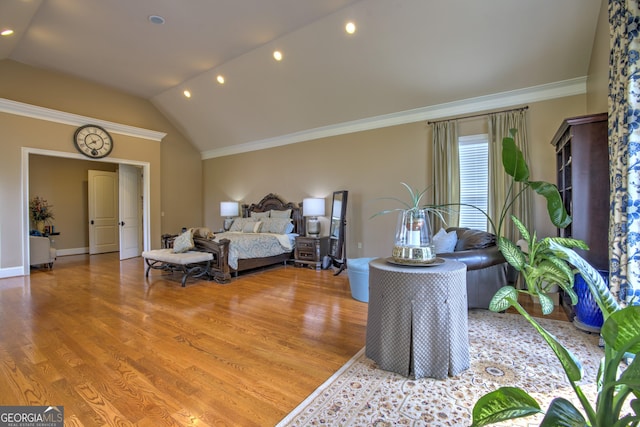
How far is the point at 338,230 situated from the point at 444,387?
3.85 metres

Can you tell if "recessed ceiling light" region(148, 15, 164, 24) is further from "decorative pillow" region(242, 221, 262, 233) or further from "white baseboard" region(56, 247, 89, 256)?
"white baseboard" region(56, 247, 89, 256)

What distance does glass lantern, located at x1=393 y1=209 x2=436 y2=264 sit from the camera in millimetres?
2166

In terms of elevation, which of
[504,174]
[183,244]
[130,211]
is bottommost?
[183,244]

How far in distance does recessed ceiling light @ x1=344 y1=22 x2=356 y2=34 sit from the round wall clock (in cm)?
561

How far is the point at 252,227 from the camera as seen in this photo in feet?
21.8

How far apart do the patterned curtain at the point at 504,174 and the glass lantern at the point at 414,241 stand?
289cm

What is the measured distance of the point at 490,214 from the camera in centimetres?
457

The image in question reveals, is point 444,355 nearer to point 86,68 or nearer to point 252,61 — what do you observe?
point 252,61

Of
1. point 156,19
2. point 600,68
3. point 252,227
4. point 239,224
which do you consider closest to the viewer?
point 600,68

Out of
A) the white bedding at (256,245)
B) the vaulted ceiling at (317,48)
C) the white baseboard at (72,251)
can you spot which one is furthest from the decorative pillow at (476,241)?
the white baseboard at (72,251)

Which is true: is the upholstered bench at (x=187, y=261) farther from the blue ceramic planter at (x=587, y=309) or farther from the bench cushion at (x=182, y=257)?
the blue ceramic planter at (x=587, y=309)

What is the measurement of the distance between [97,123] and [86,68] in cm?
110

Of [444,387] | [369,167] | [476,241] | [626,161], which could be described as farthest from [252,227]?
[626,161]

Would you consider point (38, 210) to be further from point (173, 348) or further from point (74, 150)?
point (173, 348)
